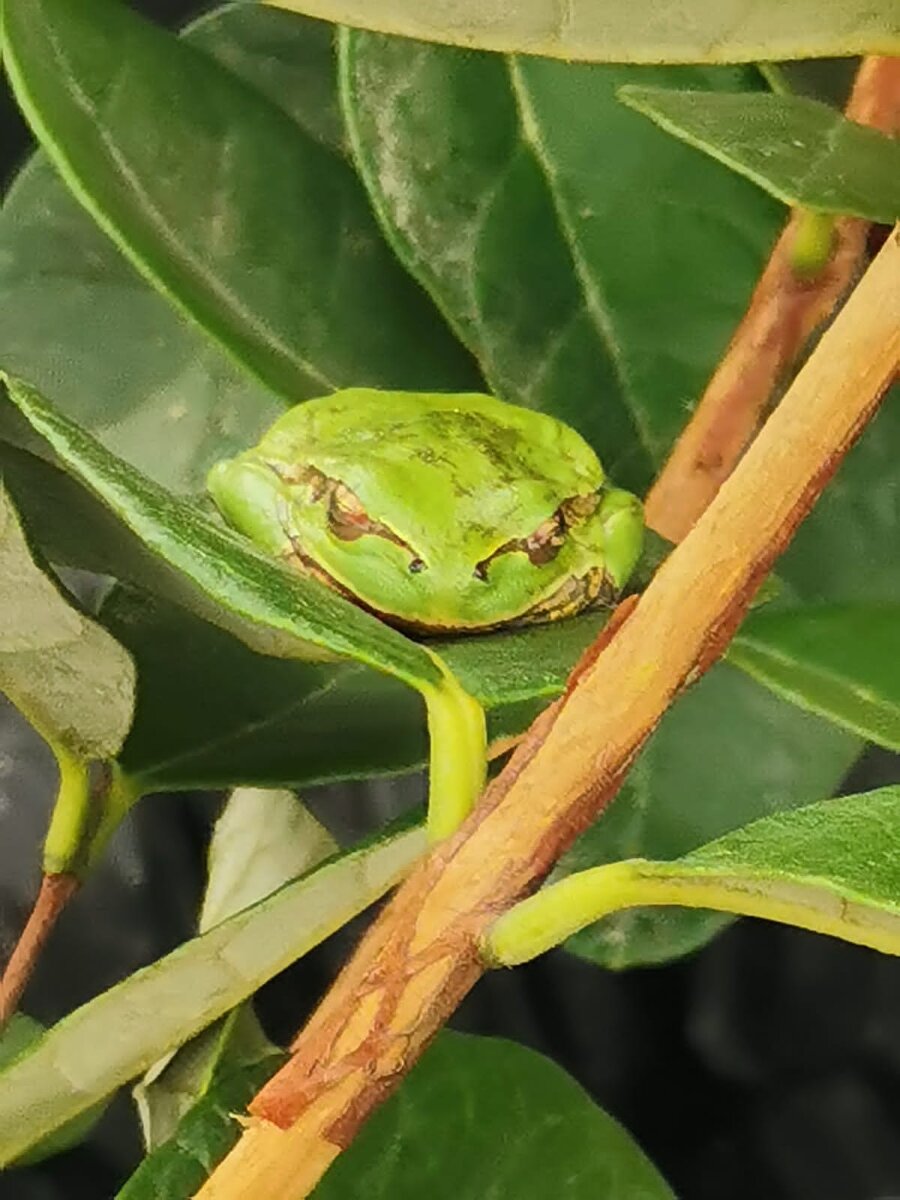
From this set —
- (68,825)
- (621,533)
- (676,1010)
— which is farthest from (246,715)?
(676,1010)

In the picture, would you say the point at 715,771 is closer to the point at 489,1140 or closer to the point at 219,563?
the point at 489,1140

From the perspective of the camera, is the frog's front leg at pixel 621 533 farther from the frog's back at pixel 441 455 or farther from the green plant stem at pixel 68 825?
the green plant stem at pixel 68 825

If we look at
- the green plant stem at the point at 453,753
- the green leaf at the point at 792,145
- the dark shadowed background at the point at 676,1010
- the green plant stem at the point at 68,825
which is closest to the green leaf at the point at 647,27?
the green leaf at the point at 792,145

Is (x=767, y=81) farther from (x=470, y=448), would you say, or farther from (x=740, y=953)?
(x=740, y=953)

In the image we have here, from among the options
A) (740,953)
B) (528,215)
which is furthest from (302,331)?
(740,953)

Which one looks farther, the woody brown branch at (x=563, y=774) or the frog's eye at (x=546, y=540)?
the frog's eye at (x=546, y=540)
